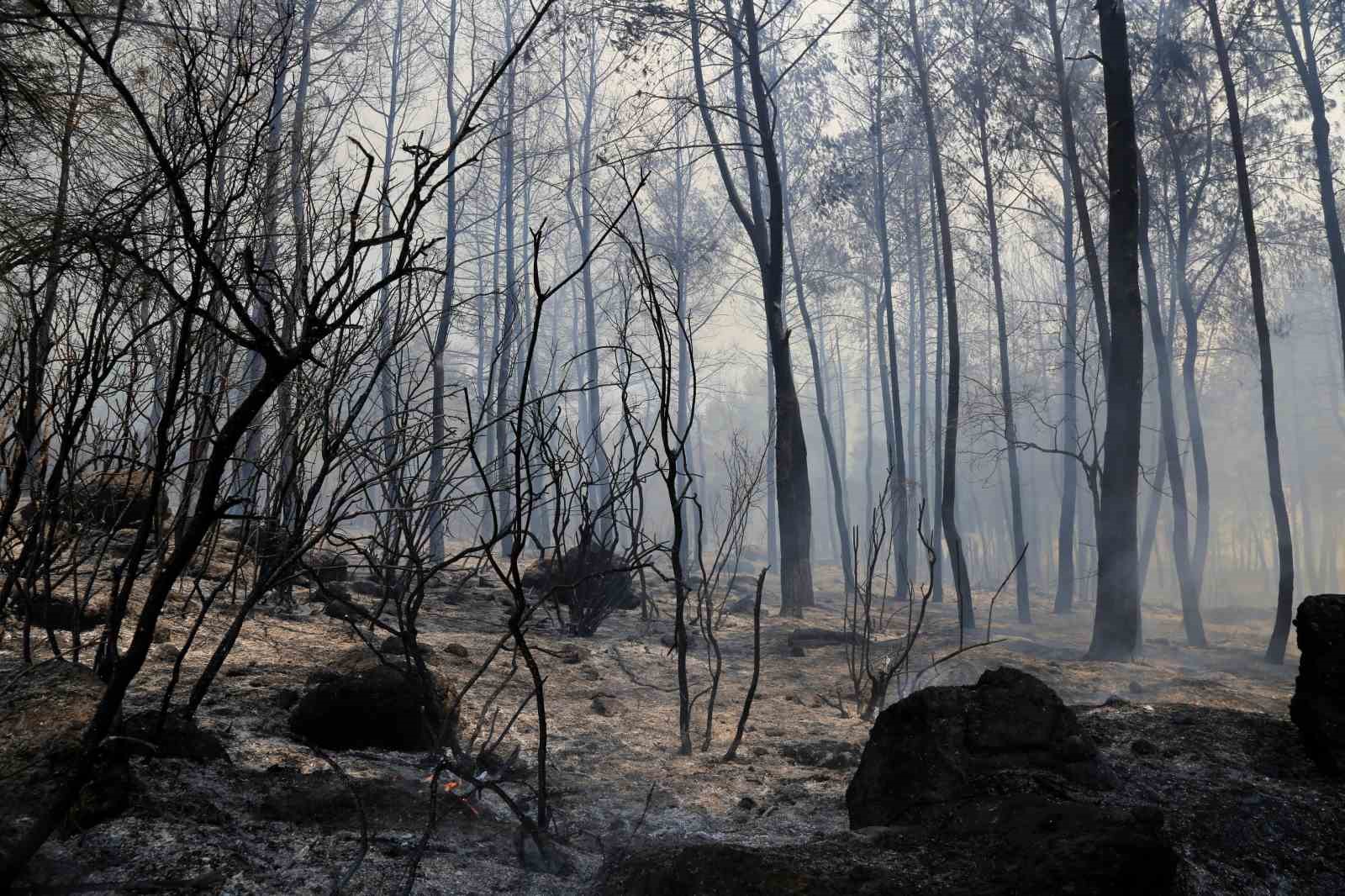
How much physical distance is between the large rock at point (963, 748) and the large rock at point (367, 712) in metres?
1.47

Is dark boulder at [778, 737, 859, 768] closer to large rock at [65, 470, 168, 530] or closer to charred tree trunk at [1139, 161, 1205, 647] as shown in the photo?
large rock at [65, 470, 168, 530]

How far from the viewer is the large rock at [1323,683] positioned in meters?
2.56

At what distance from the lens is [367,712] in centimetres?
297

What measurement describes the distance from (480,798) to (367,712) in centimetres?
59

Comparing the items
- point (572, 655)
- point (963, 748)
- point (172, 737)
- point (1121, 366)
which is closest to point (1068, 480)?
point (1121, 366)

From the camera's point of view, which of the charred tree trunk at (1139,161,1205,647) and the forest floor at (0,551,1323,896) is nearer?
the forest floor at (0,551,1323,896)

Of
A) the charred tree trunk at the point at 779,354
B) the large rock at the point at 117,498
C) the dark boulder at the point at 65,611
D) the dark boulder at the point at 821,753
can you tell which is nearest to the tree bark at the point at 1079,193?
the charred tree trunk at the point at 779,354

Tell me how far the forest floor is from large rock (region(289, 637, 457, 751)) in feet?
0.31

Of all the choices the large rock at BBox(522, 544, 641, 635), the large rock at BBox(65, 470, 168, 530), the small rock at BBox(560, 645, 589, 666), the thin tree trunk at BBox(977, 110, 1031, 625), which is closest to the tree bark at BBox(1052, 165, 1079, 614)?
the thin tree trunk at BBox(977, 110, 1031, 625)

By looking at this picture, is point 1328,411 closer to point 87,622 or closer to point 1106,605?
point 1106,605

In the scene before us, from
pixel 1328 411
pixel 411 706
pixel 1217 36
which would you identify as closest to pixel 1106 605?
pixel 1217 36

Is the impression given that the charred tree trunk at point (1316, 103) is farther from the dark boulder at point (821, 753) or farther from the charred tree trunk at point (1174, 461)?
the dark boulder at point (821, 753)

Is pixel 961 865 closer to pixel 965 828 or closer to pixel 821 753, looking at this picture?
pixel 965 828

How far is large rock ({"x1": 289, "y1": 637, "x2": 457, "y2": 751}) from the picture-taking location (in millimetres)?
2906
